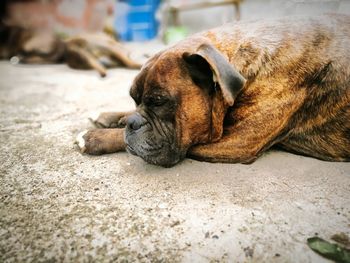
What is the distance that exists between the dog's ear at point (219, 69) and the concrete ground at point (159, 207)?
744mm

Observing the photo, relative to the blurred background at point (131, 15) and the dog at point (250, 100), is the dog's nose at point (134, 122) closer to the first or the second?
the dog at point (250, 100)

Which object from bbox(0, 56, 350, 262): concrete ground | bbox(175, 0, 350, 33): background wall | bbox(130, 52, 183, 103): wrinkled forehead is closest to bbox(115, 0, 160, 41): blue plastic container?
bbox(175, 0, 350, 33): background wall

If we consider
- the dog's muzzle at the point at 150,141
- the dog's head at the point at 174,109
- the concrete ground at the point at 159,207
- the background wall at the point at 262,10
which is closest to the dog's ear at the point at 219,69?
the dog's head at the point at 174,109

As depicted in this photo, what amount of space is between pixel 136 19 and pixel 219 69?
33.7 ft

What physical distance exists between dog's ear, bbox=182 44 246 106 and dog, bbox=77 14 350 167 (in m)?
0.02

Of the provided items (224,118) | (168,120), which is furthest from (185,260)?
(224,118)

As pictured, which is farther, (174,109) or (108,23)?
(108,23)

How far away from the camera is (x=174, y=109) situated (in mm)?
2178

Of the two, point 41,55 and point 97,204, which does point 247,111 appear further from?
point 41,55

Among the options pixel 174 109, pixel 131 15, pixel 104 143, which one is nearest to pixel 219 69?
pixel 174 109

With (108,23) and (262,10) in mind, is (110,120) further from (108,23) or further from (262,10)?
(108,23)

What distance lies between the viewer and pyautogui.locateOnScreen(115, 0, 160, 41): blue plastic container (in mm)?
10906

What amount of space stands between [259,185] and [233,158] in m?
0.34

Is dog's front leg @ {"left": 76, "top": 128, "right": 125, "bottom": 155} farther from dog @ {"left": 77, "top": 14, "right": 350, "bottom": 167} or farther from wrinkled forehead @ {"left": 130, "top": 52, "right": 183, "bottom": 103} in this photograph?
wrinkled forehead @ {"left": 130, "top": 52, "right": 183, "bottom": 103}
